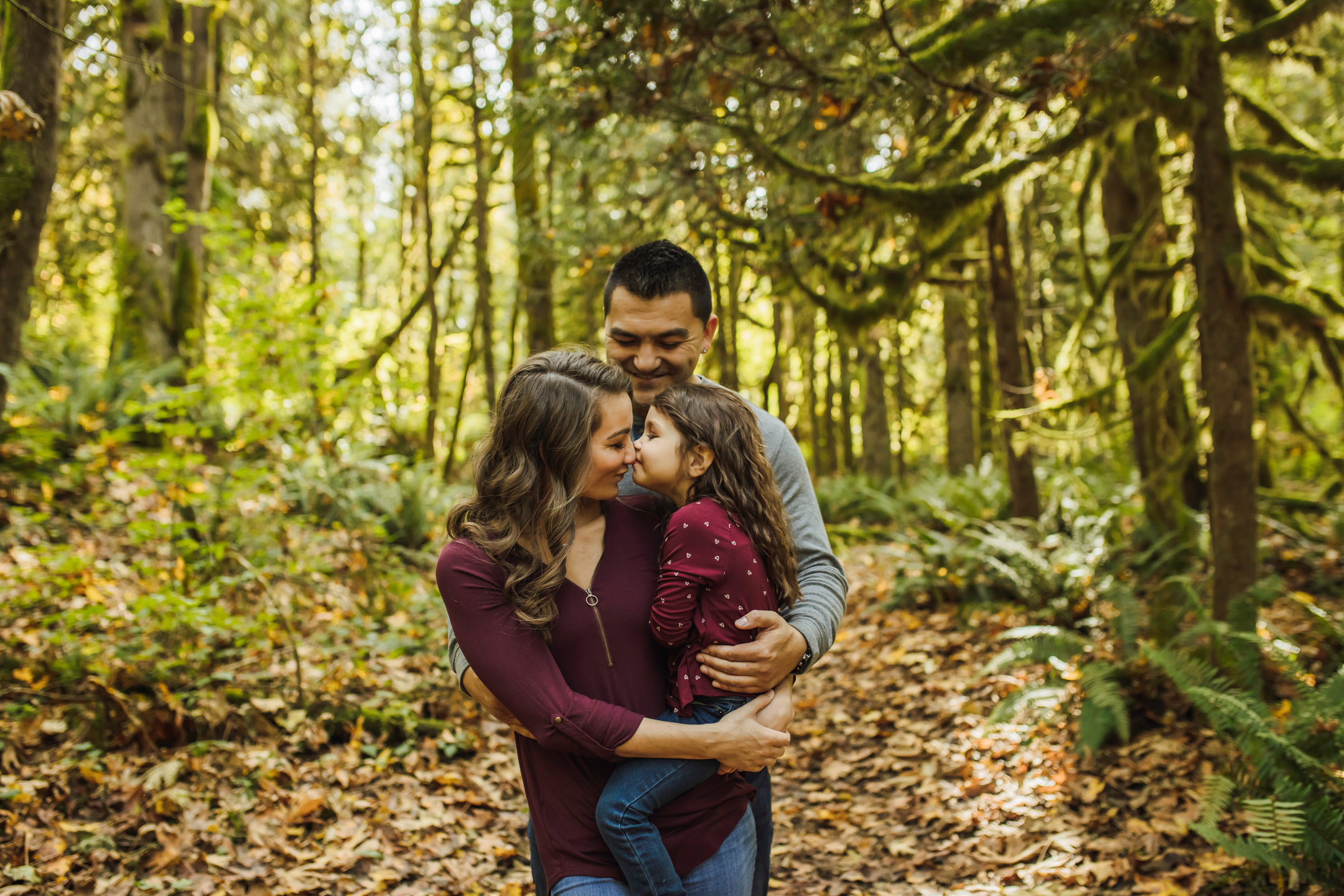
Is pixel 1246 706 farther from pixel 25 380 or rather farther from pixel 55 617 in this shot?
pixel 25 380

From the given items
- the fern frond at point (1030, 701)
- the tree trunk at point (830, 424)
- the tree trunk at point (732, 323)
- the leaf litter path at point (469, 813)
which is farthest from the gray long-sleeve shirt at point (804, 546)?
the tree trunk at point (830, 424)

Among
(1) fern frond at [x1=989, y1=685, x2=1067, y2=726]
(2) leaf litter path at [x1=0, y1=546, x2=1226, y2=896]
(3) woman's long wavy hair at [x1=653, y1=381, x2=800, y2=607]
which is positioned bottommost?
(2) leaf litter path at [x1=0, y1=546, x2=1226, y2=896]

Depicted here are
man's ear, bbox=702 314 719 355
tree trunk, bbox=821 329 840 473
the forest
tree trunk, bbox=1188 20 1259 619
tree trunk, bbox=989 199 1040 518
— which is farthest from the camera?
tree trunk, bbox=821 329 840 473

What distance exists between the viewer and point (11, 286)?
3793 mm

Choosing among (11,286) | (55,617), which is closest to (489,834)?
(55,617)

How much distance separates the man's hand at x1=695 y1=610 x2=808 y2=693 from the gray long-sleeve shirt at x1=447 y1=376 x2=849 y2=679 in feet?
0.53

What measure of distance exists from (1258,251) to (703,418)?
6.93m

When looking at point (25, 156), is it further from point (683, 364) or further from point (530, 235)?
point (530, 235)

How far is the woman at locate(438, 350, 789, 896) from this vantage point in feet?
5.97

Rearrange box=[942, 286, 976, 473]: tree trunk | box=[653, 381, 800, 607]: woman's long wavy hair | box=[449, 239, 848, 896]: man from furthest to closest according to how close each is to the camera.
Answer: box=[942, 286, 976, 473]: tree trunk → box=[449, 239, 848, 896]: man → box=[653, 381, 800, 607]: woman's long wavy hair

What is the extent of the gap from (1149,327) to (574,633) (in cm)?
712

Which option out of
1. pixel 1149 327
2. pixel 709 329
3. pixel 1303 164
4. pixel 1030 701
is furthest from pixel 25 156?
pixel 1149 327

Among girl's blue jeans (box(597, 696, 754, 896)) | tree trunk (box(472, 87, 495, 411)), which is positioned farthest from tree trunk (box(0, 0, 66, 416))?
tree trunk (box(472, 87, 495, 411))

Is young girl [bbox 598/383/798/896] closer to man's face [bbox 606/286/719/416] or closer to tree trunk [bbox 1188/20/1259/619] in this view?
man's face [bbox 606/286/719/416]
